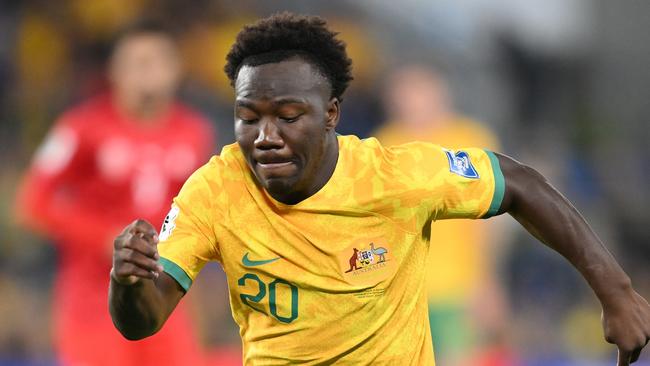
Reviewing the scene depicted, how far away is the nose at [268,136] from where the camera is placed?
12.5 ft

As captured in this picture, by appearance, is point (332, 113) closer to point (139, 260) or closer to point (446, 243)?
point (139, 260)

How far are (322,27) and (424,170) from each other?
1.85 ft

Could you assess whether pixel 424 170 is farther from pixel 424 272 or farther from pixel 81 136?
pixel 81 136

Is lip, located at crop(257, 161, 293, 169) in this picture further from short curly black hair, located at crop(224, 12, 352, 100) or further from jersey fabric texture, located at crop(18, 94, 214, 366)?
jersey fabric texture, located at crop(18, 94, 214, 366)

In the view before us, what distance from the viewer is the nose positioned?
12.5 ft

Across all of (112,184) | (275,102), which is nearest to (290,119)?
(275,102)

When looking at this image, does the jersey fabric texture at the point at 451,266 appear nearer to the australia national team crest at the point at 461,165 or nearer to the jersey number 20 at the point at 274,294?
the australia national team crest at the point at 461,165

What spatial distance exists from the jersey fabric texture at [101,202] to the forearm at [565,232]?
118 inches

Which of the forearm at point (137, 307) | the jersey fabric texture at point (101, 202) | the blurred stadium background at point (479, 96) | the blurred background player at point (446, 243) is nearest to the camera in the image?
the forearm at point (137, 307)

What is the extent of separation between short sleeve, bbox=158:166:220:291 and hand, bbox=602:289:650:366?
4.09ft

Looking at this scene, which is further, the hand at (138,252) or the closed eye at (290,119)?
the closed eye at (290,119)

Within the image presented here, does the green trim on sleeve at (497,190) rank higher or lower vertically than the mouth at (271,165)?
lower

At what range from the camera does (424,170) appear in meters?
4.08

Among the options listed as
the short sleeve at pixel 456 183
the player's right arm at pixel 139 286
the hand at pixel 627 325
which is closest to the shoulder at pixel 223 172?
the player's right arm at pixel 139 286
